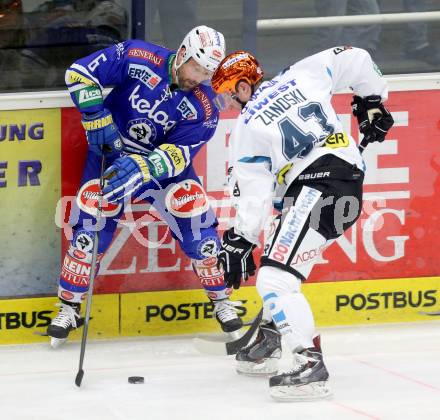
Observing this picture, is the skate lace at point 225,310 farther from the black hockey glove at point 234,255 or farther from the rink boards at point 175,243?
the black hockey glove at point 234,255

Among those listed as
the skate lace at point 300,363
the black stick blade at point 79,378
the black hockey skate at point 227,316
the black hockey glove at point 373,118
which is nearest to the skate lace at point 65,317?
the black stick blade at point 79,378

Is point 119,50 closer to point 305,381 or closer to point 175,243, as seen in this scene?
point 175,243

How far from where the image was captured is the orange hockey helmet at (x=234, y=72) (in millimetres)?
5340

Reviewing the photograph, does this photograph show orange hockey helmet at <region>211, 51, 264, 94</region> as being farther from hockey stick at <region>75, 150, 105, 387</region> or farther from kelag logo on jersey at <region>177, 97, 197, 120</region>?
hockey stick at <region>75, 150, 105, 387</region>

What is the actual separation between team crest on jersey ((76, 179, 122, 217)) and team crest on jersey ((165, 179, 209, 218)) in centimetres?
27

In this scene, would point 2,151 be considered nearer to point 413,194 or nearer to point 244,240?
point 244,240

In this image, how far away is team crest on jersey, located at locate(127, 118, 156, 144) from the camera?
595cm

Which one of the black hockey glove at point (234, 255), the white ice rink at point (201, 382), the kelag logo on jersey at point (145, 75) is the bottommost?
the white ice rink at point (201, 382)

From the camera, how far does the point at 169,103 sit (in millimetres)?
5922

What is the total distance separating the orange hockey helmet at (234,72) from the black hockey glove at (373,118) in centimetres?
67

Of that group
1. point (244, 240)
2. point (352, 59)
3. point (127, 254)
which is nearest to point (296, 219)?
point (244, 240)

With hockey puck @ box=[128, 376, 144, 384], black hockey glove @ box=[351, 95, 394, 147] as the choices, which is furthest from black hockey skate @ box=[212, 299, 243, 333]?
black hockey glove @ box=[351, 95, 394, 147]

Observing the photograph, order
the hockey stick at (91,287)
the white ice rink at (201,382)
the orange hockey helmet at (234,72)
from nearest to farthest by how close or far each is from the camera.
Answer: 1. the white ice rink at (201,382)
2. the orange hockey helmet at (234,72)
3. the hockey stick at (91,287)

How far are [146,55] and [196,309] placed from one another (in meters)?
1.32
